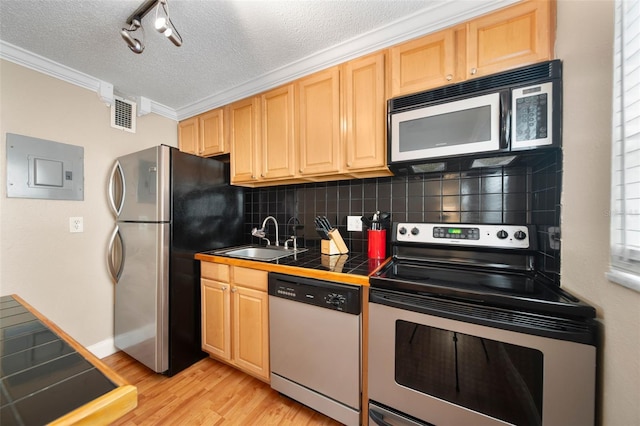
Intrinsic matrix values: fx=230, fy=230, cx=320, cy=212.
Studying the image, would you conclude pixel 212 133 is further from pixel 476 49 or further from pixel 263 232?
pixel 476 49

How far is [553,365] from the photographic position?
0.82 metres

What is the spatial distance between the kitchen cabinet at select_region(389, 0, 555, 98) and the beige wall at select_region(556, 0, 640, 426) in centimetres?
7

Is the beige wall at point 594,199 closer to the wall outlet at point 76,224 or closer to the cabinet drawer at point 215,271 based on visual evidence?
the cabinet drawer at point 215,271

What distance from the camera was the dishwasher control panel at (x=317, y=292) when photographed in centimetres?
120

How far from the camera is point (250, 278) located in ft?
5.24

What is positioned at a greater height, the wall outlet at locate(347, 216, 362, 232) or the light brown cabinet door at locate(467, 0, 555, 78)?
the light brown cabinet door at locate(467, 0, 555, 78)

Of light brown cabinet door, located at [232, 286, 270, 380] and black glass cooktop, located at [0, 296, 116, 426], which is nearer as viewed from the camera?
black glass cooktop, located at [0, 296, 116, 426]

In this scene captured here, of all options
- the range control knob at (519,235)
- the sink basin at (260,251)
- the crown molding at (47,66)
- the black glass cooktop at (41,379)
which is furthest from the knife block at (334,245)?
the crown molding at (47,66)

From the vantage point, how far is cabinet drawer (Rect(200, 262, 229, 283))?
174 centimetres

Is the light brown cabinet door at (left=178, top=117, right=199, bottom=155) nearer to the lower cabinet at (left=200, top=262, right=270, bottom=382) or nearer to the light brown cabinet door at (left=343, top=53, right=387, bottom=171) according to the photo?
the lower cabinet at (left=200, top=262, right=270, bottom=382)

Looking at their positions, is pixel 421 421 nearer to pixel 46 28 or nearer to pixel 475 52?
pixel 475 52

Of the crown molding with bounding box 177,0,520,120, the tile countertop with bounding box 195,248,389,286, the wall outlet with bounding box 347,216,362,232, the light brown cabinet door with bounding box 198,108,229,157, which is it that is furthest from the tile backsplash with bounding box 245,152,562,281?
the crown molding with bounding box 177,0,520,120

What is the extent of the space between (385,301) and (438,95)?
115 centimetres

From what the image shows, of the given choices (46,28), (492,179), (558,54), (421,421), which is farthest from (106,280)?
(558,54)
